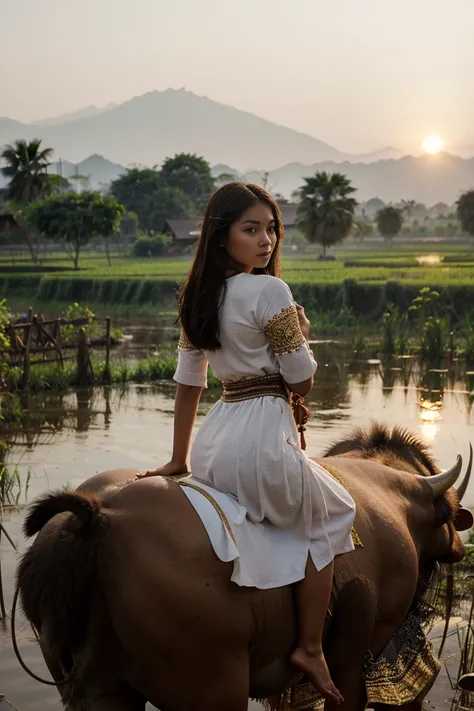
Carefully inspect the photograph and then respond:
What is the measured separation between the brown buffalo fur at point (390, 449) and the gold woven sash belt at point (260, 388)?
2.84 feet

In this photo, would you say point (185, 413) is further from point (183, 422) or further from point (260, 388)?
point (260, 388)

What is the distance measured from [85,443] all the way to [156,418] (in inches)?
62.5

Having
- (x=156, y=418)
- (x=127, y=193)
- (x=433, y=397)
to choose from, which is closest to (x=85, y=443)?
(x=156, y=418)

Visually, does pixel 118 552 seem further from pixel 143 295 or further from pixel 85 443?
pixel 143 295

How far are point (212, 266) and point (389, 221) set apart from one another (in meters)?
67.3

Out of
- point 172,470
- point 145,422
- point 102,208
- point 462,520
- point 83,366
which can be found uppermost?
point 102,208

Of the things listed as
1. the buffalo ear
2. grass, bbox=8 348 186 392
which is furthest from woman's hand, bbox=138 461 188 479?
grass, bbox=8 348 186 392

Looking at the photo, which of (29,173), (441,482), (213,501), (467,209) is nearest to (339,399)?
(441,482)

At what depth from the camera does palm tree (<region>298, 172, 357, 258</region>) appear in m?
40.4

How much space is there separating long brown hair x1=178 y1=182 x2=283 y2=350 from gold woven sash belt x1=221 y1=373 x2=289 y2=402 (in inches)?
4.9

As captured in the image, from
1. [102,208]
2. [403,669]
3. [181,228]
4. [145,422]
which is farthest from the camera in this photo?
[181,228]

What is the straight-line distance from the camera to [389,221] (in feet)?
225

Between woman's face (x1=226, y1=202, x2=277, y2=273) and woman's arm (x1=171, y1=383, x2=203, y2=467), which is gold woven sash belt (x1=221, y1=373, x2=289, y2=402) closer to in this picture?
woman's arm (x1=171, y1=383, x2=203, y2=467)

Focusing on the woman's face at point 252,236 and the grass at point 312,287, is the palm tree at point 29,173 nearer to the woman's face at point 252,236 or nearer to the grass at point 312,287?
the grass at point 312,287
